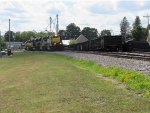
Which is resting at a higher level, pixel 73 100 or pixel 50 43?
pixel 50 43

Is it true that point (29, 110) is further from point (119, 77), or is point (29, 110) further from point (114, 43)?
point (114, 43)

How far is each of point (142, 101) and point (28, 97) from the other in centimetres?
335

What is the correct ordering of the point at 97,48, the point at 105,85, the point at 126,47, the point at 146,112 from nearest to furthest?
the point at 146,112, the point at 105,85, the point at 126,47, the point at 97,48

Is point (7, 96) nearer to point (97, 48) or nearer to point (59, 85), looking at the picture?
point (59, 85)

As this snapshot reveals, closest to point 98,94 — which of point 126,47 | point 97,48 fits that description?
point 126,47

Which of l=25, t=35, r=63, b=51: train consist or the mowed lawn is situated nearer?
the mowed lawn

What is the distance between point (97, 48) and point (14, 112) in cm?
4923

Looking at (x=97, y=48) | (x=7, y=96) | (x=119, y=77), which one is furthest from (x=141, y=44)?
(x=7, y=96)

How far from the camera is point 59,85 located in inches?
601

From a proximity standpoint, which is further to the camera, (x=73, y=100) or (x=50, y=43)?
(x=50, y=43)

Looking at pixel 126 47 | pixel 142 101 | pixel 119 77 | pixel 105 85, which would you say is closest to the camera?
pixel 142 101

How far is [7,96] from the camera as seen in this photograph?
43.9 feet

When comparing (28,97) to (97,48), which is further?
(97,48)

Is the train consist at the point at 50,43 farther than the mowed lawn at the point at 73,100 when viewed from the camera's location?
Yes
